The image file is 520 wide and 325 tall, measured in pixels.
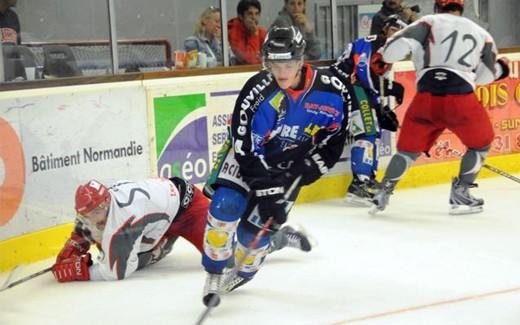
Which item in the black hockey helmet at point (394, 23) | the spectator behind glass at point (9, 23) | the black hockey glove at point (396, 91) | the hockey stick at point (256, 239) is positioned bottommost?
the hockey stick at point (256, 239)

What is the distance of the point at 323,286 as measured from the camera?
158 inches

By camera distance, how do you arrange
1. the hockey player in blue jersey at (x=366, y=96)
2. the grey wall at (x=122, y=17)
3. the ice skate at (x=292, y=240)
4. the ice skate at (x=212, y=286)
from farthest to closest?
1. the hockey player in blue jersey at (x=366, y=96)
2. the grey wall at (x=122, y=17)
3. the ice skate at (x=292, y=240)
4. the ice skate at (x=212, y=286)

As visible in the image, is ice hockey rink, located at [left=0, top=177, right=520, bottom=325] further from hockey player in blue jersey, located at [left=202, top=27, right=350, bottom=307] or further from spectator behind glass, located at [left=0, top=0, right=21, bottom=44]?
spectator behind glass, located at [left=0, top=0, right=21, bottom=44]

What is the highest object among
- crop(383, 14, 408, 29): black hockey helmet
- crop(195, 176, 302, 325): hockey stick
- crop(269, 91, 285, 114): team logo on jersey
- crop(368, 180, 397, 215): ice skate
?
crop(383, 14, 408, 29): black hockey helmet

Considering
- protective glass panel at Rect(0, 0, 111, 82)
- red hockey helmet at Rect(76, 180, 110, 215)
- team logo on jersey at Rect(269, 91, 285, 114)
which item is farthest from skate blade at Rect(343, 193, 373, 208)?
team logo on jersey at Rect(269, 91, 285, 114)

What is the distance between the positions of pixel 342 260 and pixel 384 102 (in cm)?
206

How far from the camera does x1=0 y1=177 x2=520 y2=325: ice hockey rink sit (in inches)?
141

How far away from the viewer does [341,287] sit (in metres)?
3.99

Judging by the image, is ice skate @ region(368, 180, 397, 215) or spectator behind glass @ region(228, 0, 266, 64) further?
spectator behind glass @ region(228, 0, 266, 64)

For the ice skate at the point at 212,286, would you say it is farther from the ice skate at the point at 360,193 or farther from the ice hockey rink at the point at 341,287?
the ice skate at the point at 360,193

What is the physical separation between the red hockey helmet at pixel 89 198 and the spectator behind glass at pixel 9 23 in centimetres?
148

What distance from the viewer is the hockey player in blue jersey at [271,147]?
3.44 meters

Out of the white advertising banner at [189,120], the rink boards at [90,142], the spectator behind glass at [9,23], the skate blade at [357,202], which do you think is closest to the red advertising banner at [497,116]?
the skate blade at [357,202]

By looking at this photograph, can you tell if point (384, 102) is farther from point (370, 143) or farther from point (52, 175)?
point (52, 175)
